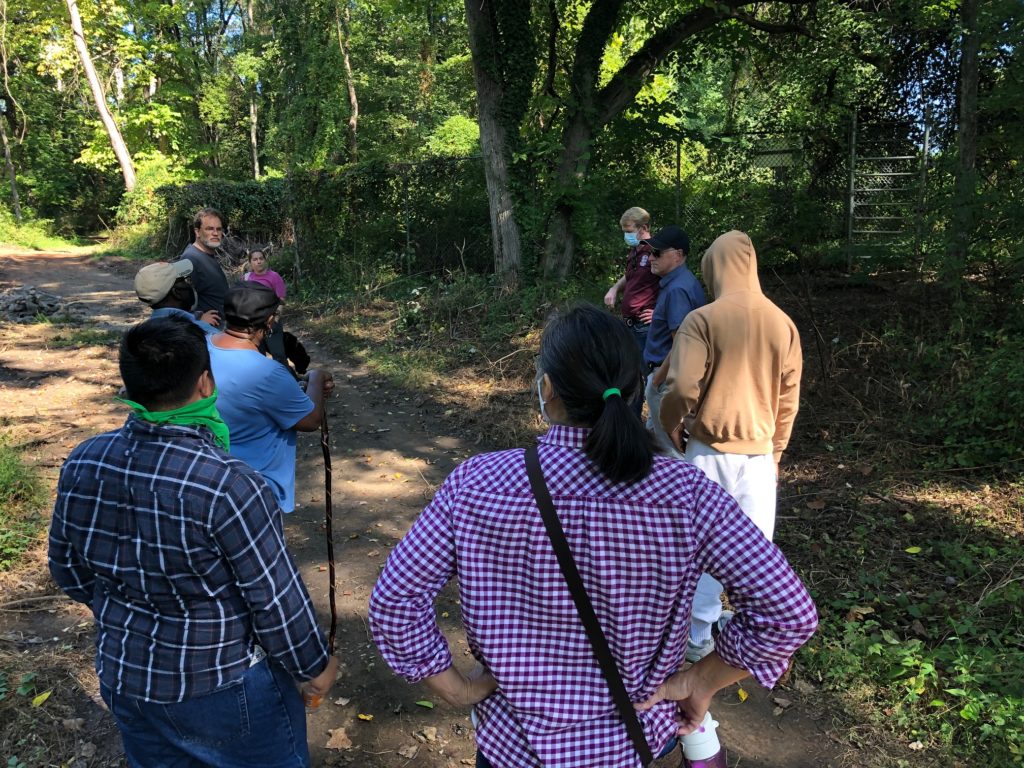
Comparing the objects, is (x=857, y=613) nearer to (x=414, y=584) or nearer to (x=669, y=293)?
(x=669, y=293)

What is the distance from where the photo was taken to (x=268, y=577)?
1808 millimetres

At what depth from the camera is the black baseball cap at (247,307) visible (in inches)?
121

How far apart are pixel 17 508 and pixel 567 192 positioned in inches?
333

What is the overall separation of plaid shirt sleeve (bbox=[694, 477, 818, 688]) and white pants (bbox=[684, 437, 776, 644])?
1.99 metres

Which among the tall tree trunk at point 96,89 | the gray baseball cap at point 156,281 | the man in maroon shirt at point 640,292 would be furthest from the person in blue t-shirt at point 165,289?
the tall tree trunk at point 96,89

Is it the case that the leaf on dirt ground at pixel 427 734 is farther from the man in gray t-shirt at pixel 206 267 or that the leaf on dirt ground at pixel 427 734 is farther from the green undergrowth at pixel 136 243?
the green undergrowth at pixel 136 243

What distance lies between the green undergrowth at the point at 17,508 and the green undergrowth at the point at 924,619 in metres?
5.01

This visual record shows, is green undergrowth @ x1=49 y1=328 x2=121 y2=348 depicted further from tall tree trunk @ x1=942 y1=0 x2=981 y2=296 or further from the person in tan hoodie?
tall tree trunk @ x1=942 y1=0 x2=981 y2=296

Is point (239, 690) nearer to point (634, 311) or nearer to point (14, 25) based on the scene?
point (634, 311)

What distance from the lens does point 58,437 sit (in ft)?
23.5

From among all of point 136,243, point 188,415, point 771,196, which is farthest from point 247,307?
point 136,243

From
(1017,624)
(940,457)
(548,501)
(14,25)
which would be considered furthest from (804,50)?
(14,25)

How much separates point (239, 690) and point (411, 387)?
707cm

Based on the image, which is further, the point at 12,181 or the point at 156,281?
the point at 12,181
